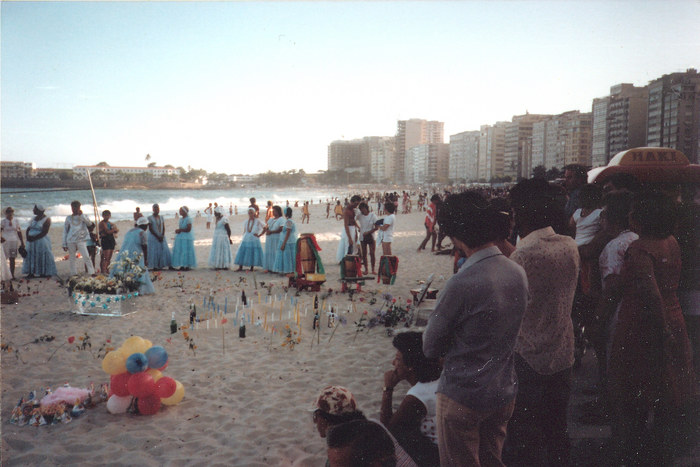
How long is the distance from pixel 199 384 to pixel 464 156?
162 metres

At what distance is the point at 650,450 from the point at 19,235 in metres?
12.4

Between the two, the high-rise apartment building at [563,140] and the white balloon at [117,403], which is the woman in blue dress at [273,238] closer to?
the white balloon at [117,403]

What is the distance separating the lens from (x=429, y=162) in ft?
547

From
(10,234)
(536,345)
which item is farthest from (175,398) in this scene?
(10,234)

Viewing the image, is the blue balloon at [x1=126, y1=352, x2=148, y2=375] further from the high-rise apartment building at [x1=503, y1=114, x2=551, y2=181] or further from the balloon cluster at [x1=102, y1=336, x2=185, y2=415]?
the high-rise apartment building at [x1=503, y1=114, x2=551, y2=181]

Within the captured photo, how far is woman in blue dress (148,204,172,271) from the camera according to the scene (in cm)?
1142

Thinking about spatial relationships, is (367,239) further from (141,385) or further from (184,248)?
(141,385)

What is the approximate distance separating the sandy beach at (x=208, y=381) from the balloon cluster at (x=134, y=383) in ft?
0.35

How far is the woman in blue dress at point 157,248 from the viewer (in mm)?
11422

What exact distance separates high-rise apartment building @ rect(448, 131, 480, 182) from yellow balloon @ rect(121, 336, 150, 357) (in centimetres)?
14983

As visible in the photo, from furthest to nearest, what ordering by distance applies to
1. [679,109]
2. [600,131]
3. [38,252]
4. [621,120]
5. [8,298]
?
[600,131] → [621,120] → [679,109] → [38,252] → [8,298]

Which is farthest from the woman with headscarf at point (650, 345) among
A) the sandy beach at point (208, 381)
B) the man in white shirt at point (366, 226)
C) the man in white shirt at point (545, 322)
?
the man in white shirt at point (366, 226)

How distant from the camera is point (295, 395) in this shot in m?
4.55

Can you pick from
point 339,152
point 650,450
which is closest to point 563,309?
point 650,450
